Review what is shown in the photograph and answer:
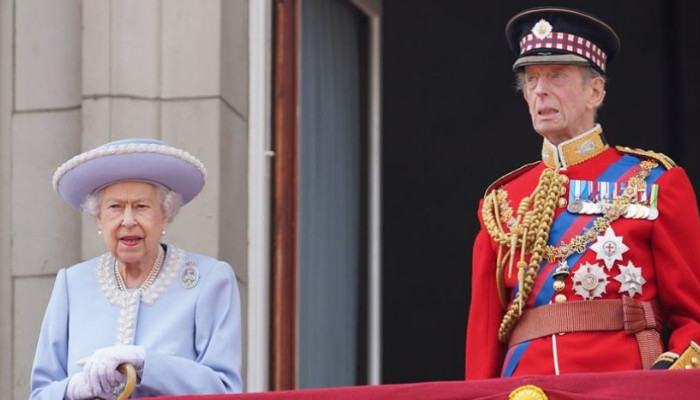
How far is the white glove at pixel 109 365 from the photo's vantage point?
20.0 ft

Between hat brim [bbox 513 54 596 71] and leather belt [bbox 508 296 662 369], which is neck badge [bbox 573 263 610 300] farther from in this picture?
hat brim [bbox 513 54 596 71]

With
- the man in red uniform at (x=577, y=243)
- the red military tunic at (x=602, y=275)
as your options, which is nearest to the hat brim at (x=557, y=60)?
the man in red uniform at (x=577, y=243)

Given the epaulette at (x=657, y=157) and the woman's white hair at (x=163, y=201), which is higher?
the epaulette at (x=657, y=157)

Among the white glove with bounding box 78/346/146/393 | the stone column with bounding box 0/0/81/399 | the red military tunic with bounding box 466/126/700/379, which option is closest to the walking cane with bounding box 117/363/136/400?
the white glove with bounding box 78/346/146/393

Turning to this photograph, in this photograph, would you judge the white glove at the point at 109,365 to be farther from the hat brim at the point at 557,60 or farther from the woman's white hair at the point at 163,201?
the hat brim at the point at 557,60

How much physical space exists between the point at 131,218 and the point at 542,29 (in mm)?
1442

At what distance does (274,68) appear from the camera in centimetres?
896

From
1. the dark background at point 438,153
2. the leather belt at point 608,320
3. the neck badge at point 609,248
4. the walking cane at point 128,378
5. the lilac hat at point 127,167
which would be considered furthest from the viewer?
the dark background at point 438,153

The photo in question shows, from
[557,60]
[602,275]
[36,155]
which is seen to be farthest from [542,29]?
[36,155]

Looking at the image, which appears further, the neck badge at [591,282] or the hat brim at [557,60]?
the hat brim at [557,60]

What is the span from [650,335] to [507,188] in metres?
0.78

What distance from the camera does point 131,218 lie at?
6.47 meters

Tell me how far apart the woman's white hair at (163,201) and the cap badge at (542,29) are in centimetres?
126

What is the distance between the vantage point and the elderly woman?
252 inches
